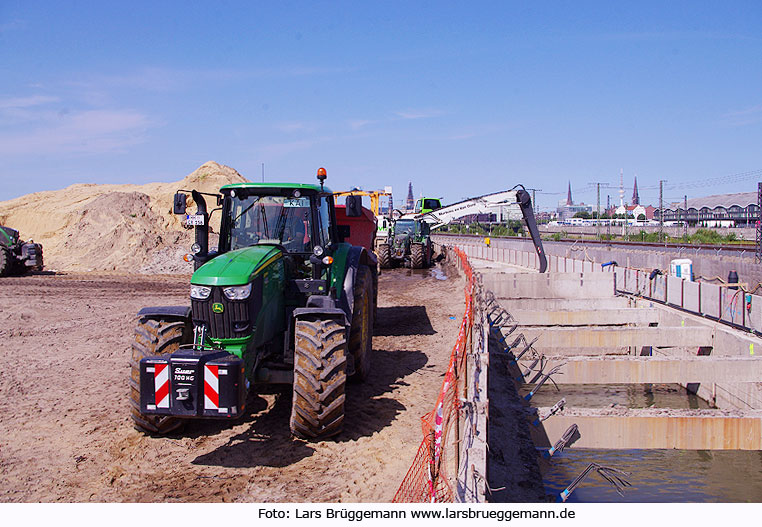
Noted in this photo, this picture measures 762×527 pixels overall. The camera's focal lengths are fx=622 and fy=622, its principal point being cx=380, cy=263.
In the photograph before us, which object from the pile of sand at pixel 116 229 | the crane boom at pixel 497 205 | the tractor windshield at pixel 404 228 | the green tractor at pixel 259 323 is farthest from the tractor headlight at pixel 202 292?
the tractor windshield at pixel 404 228

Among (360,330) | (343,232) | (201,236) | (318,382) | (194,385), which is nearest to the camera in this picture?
(194,385)

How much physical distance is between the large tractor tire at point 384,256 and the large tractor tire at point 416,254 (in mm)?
985

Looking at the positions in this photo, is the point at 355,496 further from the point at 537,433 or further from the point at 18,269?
the point at 18,269

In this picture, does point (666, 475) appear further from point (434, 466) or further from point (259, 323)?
point (259, 323)

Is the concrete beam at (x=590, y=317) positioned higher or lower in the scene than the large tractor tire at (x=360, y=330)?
lower

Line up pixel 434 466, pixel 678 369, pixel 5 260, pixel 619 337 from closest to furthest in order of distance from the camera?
pixel 434 466, pixel 678 369, pixel 619 337, pixel 5 260

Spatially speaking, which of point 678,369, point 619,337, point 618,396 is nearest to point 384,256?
point 619,337

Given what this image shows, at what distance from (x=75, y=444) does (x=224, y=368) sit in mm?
2160

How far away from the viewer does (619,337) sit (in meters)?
11.4

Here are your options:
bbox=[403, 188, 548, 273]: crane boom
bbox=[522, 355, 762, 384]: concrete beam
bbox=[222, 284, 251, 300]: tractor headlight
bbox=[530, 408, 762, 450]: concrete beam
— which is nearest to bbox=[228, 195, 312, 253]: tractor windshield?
bbox=[222, 284, 251, 300]: tractor headlight

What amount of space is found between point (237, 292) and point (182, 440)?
1.73 meters

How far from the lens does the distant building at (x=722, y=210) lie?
69.6 metres

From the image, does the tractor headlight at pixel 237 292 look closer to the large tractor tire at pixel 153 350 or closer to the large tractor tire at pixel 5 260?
the large tractor tire at pixel 153 350

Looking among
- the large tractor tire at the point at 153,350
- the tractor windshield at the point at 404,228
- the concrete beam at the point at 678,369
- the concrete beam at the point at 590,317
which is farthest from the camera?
the tractor windshield at the point at 404,228
